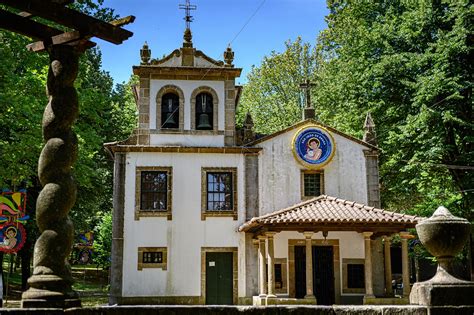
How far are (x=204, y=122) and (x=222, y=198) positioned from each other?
3.03 metres

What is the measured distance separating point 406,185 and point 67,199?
65.5 feet

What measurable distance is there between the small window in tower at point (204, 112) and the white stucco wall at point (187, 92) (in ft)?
1.11

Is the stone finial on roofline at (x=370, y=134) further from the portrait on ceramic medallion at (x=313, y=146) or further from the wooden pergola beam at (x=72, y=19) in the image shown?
the wooden pergola beam at (x=72, y=19)

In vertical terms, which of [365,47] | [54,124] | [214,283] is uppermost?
[365,47]

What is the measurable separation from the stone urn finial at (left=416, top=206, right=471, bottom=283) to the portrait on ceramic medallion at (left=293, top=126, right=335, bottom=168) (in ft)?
47.9

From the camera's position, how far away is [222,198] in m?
21.4

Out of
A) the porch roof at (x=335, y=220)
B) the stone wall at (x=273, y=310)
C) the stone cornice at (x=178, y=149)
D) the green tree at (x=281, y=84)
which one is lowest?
the stone wall at (x=273, y=310)

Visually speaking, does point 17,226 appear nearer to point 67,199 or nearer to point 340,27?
point 67,199

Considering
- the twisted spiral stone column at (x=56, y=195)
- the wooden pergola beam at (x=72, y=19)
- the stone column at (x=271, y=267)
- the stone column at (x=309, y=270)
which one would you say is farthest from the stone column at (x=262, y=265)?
the wooden pergola beam at (x=72, y=19)

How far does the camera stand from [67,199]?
705cm

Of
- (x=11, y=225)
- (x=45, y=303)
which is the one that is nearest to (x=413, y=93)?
(x=11, y=225)

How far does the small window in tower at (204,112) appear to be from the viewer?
848 inches

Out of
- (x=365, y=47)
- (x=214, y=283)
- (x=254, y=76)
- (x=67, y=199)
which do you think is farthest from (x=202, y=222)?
(x=254, y=76)

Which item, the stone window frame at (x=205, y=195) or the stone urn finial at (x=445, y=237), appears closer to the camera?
the stone urn finial at (x=445, y=237)
